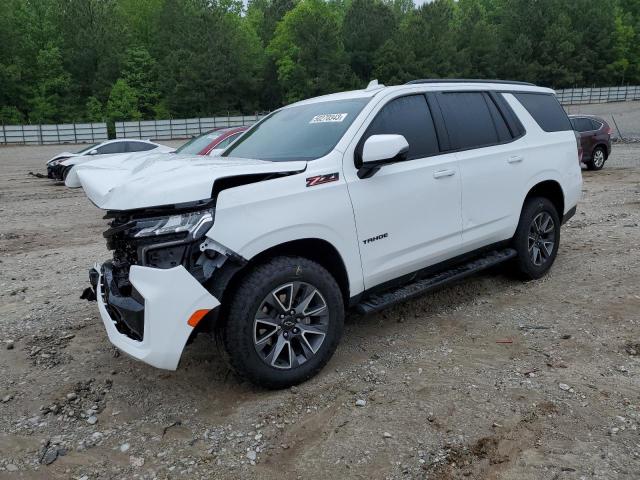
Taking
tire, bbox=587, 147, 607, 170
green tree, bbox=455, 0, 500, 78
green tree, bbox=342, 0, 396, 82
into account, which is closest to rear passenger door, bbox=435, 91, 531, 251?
tire, bbox=587, 147, 607, 170

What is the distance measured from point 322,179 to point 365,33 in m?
72.5

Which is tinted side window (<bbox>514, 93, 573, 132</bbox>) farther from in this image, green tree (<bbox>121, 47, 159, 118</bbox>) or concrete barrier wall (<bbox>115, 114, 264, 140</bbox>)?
green tree (<bbox>121, 47, 159, 118</bbox>)

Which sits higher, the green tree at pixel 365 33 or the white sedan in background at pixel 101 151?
the green tree at pixel 365 33

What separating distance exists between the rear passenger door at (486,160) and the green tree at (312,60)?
6051 centimetres

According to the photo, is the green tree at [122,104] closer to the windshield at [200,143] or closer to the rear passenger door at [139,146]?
the rear passenger door at [139,146]

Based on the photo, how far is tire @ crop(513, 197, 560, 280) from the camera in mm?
5199

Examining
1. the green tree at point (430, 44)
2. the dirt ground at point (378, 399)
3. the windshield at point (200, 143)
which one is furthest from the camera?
the green tree at point (430, 44)

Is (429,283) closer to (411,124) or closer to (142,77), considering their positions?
(411,124)

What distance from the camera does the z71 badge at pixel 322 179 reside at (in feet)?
11.5

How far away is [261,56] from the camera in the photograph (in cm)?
7025

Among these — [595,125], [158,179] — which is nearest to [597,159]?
[595,125]

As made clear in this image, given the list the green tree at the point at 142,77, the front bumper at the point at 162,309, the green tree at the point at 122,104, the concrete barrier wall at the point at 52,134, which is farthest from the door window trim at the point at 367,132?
the green tree at the point at 142,77

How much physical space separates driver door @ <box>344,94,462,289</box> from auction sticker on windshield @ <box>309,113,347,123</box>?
0.82 feet

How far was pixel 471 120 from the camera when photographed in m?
4.75
